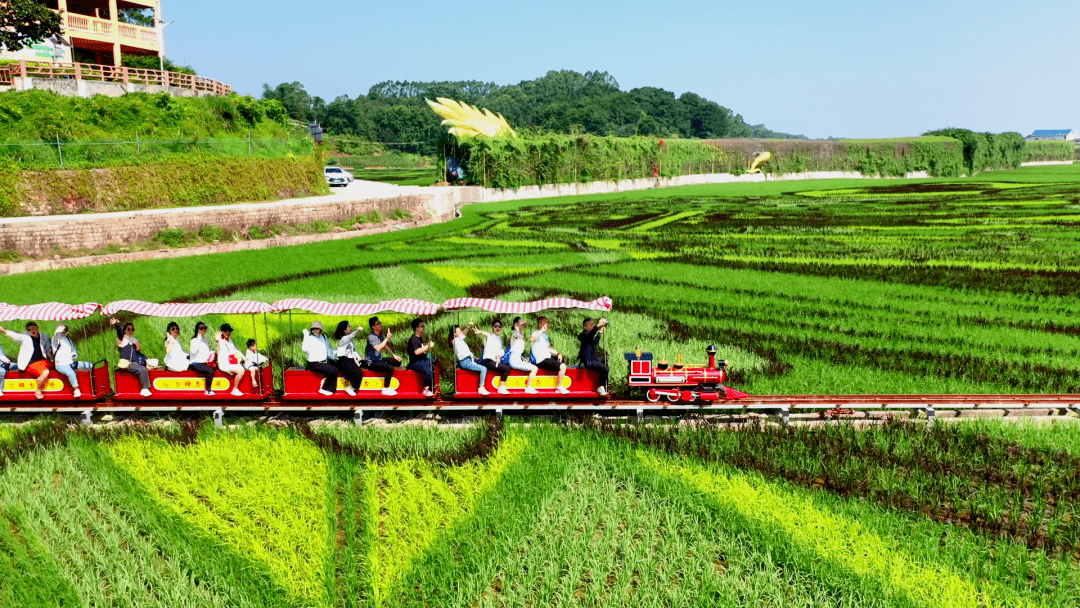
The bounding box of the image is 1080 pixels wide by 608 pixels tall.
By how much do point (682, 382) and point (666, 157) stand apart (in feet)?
226

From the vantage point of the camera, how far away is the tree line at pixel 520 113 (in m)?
112

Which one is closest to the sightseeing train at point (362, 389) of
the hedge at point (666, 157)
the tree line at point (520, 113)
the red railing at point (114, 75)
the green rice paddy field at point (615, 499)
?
the green rice paddy field at point (615, 499)

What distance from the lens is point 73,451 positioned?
1121cm

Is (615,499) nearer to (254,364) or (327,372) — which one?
(327,372)

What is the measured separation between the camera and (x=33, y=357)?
12992 millimetres

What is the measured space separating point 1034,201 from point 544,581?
51.1 metres

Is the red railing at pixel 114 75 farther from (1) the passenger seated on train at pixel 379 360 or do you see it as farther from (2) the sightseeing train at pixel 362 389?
(1) the passenger seated on train at pixel 379 360

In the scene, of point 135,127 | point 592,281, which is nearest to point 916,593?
point 592,281

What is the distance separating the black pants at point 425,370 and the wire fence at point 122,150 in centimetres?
2641

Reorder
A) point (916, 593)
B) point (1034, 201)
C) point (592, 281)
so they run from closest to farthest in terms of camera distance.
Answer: point (916, 593) → point (592, 281) → point (1034, 201)

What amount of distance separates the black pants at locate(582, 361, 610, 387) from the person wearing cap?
8.77m

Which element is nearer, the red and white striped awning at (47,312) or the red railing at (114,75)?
the red and white striped awning at (47,312)

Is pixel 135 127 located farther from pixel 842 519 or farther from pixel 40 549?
pixel 842 519

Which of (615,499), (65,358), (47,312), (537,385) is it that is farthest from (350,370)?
(47,312)
